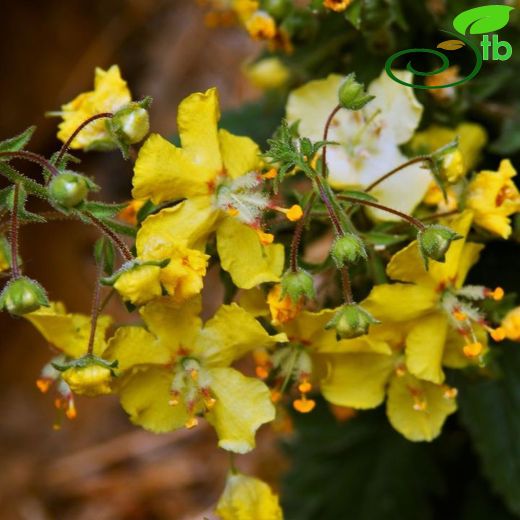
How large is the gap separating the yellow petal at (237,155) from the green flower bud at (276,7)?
40 cm

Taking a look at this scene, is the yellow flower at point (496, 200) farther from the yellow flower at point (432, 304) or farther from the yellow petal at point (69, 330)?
the yellow petal at point (69, 330)

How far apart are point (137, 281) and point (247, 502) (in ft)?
1.66

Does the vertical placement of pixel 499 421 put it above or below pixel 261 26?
below

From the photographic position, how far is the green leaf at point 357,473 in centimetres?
226

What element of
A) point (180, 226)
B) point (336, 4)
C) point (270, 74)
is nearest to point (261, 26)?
point (336, 4)

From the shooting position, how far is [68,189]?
4.18ft

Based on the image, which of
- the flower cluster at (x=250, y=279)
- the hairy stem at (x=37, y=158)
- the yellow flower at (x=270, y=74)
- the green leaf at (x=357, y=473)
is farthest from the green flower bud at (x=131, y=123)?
the green leaf at (x=357, y=473)

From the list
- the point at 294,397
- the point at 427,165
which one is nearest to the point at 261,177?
the point at 427,165

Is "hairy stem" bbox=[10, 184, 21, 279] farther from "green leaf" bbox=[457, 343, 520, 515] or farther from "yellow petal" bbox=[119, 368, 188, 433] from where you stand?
"green leaf" bbox=[457, 343, 520, 515]

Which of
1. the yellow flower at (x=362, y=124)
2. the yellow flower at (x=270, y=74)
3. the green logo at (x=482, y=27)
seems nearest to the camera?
the yellow flower at (x=362, y=124)

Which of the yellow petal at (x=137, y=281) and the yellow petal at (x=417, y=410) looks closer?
the yellow petal at (x=137, y=281)

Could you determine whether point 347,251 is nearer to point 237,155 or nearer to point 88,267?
point 237,155

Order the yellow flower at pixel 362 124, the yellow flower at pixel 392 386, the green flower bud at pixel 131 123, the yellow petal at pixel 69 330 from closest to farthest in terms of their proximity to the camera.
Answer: the green flower bud at pixel 131 123
the yellow petal at pixel 69 330
the yellow flower at pixel 392 386
the yellow flower at pixel 362 124

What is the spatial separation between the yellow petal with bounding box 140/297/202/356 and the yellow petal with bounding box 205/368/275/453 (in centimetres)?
8
